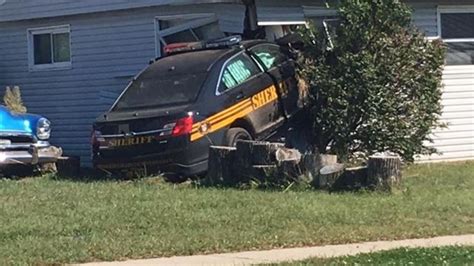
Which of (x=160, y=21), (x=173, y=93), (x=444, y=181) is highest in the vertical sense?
(x=160, y=21)

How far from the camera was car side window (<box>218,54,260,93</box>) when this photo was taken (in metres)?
14.8

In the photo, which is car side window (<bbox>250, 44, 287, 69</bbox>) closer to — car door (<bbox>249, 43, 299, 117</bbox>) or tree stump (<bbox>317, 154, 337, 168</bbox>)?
car door (<bbox>249, 43, 299, 117</bbox>)

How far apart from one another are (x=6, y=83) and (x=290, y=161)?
9.37 meters

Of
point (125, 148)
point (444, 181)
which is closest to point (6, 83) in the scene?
point (125, 148)

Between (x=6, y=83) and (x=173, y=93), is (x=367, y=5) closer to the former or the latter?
(x=173, y=93)

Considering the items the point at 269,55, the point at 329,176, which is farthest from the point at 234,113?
the point at 329,176

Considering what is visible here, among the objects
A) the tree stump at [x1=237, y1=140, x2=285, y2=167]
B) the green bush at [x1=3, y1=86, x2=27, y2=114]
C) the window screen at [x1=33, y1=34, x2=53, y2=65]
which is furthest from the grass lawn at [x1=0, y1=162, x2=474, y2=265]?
the window screen at [x1=33, y1=34, x2=53, y2=65]

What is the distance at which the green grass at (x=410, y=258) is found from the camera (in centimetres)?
904

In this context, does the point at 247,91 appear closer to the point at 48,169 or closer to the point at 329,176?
the point at 329,176

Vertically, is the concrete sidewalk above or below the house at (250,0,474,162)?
below

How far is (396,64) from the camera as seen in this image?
15.0 metres

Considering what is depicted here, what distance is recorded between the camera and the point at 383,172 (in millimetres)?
12906

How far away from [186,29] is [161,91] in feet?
12.1

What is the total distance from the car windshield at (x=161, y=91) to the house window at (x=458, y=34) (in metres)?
5.58
